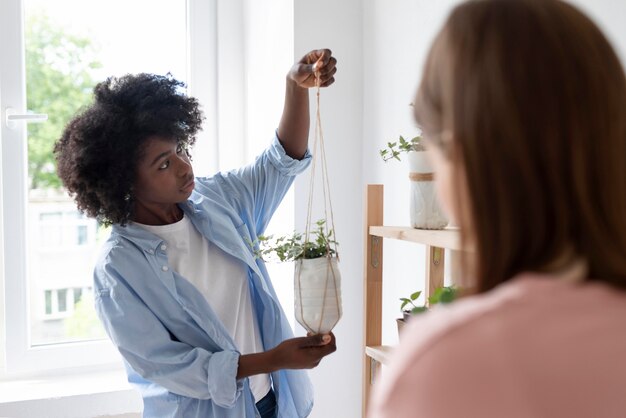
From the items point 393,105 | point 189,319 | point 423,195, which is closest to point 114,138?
point 189,319

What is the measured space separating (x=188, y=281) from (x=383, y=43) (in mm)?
880

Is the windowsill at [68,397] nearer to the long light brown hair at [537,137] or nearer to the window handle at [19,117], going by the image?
the window handle at [19,117]

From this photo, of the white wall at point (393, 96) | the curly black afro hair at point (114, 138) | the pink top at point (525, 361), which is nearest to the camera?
the pink top at point (525, 361)

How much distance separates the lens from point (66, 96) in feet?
7.35

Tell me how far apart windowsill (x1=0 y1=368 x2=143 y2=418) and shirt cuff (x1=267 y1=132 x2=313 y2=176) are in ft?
3.09

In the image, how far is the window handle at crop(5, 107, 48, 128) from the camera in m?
2.13

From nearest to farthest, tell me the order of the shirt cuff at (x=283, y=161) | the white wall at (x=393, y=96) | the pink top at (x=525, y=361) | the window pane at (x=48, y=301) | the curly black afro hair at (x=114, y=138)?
the pink top at (x=525, y=361), the curly black afro hair at (x=114, y=138), the shirt cuff at (x=283, y=161), the white wall at (x=393, y=96), the window pane at (x=48, y=301)

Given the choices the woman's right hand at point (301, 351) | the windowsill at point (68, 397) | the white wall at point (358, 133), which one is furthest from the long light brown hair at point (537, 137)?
the windowsill at point (68, 397)

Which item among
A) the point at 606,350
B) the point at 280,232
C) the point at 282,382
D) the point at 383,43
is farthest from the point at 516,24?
the point at 280,232

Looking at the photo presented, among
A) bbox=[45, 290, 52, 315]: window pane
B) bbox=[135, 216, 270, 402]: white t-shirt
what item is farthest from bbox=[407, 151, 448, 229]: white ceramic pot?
bbox=[45, 290, 52, 315]: window pane

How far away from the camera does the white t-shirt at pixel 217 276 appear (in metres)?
1.46

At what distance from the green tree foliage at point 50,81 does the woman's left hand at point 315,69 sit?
1.00 m

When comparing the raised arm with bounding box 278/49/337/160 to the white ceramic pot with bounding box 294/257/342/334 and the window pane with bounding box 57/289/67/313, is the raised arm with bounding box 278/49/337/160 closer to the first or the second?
the white ceramic pot with bounding box 294/257/342/334

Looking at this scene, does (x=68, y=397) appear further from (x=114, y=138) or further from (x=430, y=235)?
(x=430, y=235)
